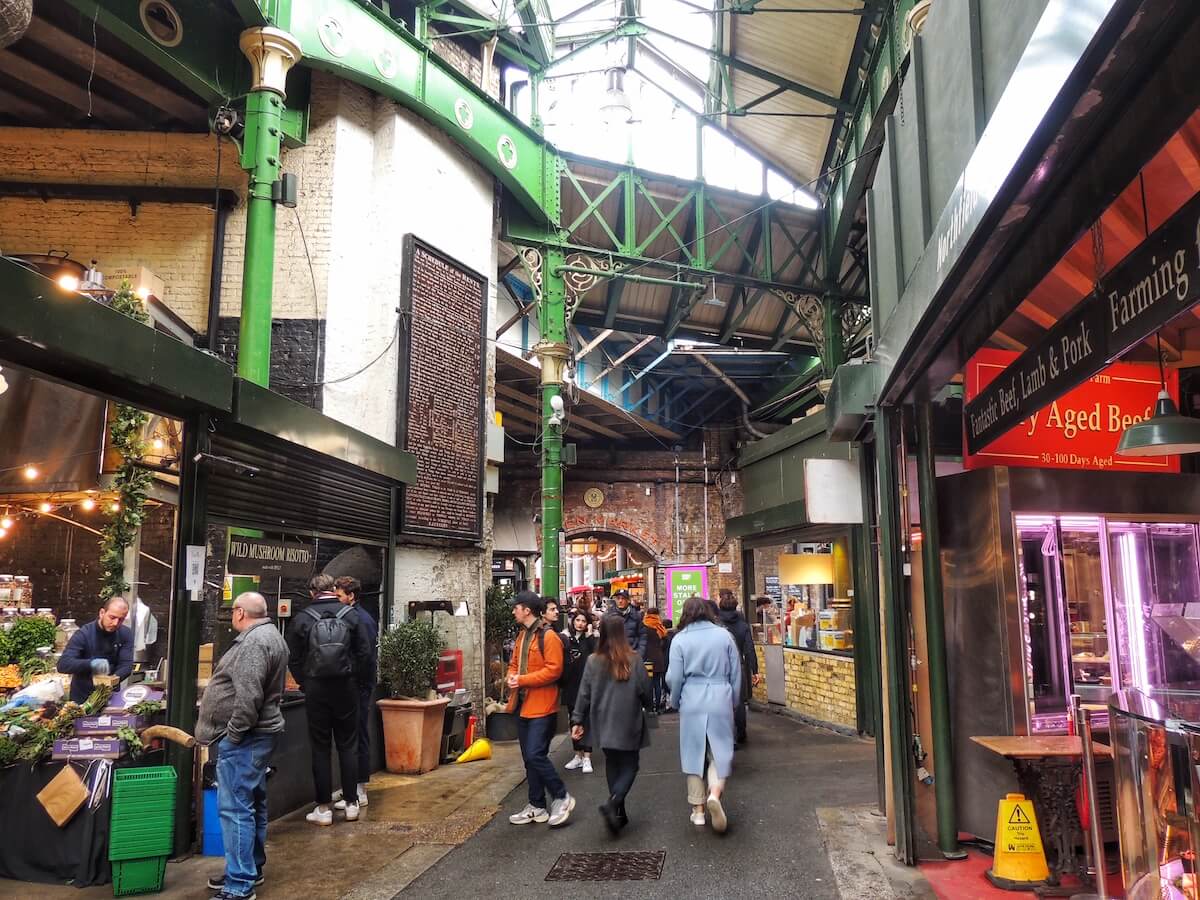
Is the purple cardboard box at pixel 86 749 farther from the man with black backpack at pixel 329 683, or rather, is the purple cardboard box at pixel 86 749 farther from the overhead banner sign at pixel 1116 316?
the overhead banner sign at pixel 1116 316

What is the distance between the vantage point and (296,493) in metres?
8.07

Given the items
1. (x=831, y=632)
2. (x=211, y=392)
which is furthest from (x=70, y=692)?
(x=831, y=632)

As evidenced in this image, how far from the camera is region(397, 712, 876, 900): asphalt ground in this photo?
18.0 feet

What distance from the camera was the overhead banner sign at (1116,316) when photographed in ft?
8.86

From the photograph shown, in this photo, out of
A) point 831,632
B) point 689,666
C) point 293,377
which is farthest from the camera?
point 831,632

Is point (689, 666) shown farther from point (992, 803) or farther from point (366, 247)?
point (366, 247)

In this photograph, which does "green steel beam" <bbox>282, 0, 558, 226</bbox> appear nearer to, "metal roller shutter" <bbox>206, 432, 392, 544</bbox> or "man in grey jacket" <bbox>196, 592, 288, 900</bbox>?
"metal roller shutter" <bbox>206, 432, 392, 544</bbox>

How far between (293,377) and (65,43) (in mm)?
3901

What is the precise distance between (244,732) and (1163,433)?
5490 millimetres

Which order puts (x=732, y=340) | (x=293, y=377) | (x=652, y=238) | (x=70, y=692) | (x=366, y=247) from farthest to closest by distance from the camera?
(x=732, y=340)
(x=652, y=238)
(x=366, y=247)
(x=293, y=377)
(x=70, y=692)

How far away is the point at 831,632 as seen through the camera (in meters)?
12.6

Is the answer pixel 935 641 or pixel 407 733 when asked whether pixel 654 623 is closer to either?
pixel 407 733

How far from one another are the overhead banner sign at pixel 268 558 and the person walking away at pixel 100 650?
2.84 ft

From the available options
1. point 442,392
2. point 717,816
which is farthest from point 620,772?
point 442,392
